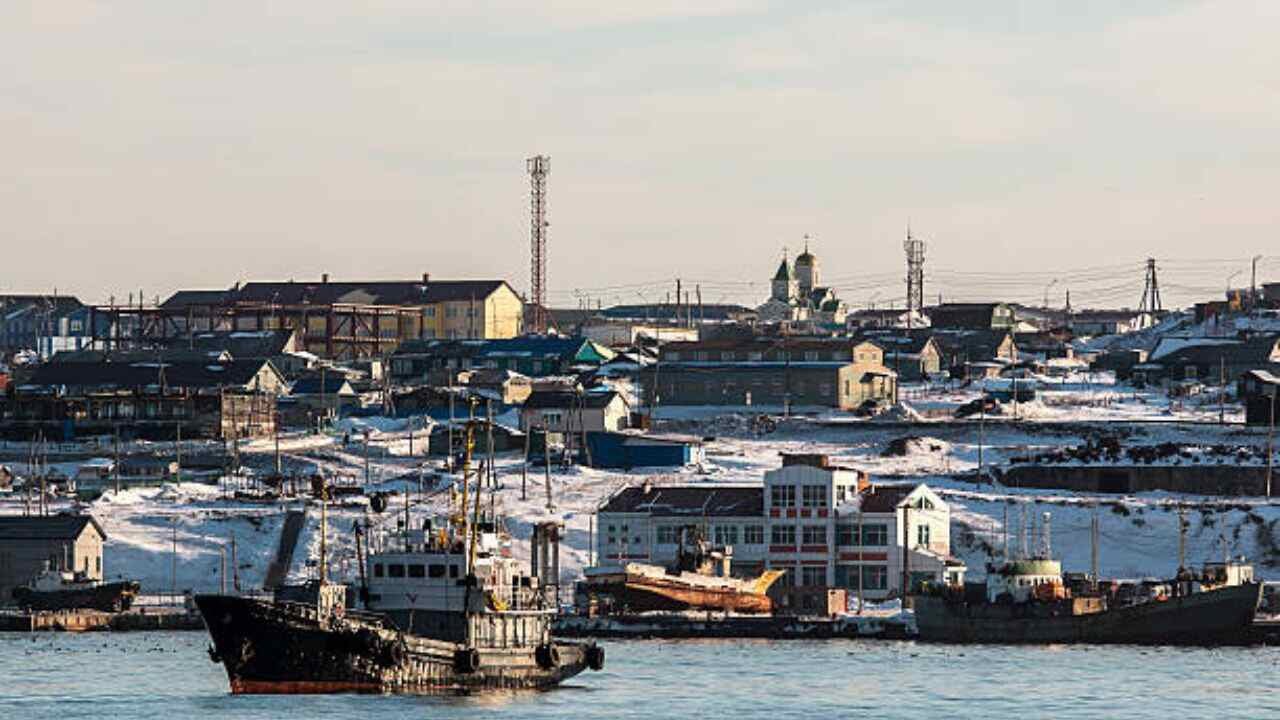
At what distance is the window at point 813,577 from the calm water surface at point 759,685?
16033 millimetres

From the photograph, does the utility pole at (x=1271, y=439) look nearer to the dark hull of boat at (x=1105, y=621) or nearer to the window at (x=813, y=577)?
the window at (x=813, y=577)

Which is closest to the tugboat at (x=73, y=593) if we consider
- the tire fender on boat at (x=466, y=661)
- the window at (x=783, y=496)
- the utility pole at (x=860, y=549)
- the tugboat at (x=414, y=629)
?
the window at (x=783, y=496)

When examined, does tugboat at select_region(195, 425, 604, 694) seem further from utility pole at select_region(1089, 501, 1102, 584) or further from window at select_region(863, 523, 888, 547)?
utility pole at select_region(1089, 501, 1102, 584)

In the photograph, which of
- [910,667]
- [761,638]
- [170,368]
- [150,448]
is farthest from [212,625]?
[170,368]

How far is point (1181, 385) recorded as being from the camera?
598ft

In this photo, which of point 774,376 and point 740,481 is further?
point 774,376

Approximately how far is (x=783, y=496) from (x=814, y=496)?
50.6 inches

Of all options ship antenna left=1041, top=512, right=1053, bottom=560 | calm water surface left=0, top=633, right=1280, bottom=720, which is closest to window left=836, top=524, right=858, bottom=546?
ship antenna left=1041, top=512, right=1053, bottom=560

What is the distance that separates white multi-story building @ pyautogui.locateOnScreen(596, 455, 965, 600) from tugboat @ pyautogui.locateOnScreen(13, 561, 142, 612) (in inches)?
780

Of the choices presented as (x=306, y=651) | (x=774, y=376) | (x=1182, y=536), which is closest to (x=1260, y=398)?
(x=774, y=376)

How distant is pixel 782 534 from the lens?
400ft

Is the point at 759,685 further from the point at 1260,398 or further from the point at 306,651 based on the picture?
the point at 1260,398

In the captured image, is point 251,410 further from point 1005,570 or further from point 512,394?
point 1005,570

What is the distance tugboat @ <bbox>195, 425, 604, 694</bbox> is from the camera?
7762 centimetres
